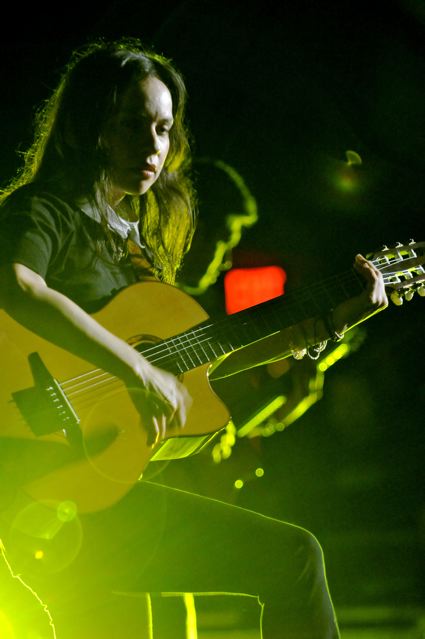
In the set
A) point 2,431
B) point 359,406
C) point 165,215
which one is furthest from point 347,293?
point 359,406

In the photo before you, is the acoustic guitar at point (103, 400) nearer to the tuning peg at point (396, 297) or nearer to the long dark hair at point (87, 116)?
the long dark hair at point (87, 116)

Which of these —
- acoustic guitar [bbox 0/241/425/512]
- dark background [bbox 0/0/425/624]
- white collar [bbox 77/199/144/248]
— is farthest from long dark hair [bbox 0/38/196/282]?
dark background [bbox 0/0/425/624]

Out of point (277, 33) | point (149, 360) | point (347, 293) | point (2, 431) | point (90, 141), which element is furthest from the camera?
point (277, 33)

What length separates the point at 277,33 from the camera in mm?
2803

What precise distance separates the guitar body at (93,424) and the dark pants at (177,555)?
0.22ft

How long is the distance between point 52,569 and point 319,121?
7.81ft

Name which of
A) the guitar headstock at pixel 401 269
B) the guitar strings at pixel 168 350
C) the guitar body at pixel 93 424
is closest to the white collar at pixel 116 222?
the guitar body at pixel 93 424

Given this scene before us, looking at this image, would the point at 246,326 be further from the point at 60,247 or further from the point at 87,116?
the point at 87,116

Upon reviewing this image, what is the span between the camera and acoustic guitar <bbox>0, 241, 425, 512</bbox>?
1.39 m

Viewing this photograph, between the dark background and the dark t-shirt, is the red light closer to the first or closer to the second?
the dark background

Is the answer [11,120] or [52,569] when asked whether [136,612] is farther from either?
[11,120]

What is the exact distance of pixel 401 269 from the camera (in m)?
1.91

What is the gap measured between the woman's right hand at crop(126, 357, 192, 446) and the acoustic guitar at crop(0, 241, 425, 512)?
2 centimetres

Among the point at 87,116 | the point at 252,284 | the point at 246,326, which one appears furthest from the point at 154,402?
the point at 252,284
